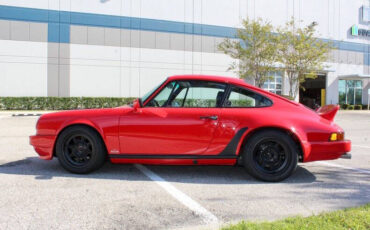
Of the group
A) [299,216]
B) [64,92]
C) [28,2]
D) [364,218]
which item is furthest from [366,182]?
[28,2]

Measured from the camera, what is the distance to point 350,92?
1332 inches

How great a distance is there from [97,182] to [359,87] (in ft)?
124

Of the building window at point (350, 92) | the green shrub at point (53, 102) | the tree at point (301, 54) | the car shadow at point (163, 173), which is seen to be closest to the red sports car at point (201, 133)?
the car shadow at point (163, 173)

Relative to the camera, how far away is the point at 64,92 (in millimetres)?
22844

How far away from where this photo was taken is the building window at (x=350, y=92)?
33281 millimetres

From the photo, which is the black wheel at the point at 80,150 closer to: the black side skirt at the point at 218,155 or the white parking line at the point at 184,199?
the black side skirt at the point at 218,155

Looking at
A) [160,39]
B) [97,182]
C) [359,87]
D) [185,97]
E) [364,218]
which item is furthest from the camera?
[359,87]

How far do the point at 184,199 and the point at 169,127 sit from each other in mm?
1055

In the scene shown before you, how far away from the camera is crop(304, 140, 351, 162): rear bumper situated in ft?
12.9

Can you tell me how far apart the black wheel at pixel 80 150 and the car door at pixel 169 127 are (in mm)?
369

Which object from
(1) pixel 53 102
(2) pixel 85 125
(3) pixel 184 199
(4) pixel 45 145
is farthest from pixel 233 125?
(1) pixel 53 102

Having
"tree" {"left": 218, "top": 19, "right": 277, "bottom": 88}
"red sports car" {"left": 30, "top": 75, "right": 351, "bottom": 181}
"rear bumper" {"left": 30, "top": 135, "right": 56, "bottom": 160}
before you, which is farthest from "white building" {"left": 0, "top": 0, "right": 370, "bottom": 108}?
"red sports car" {"left": 30, "top": 75, "right": 351, "bottom": 181}

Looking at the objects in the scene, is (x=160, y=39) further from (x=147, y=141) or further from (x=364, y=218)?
(x=364, y=218)

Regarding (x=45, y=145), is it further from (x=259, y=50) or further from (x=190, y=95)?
(x=259, y=50)
